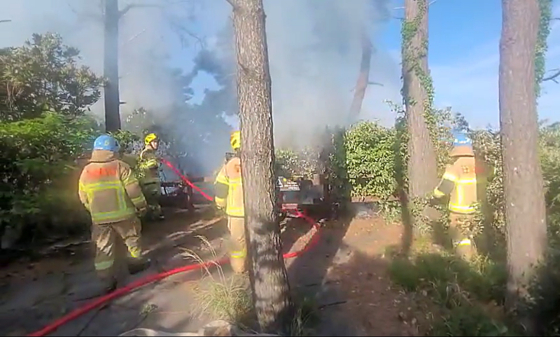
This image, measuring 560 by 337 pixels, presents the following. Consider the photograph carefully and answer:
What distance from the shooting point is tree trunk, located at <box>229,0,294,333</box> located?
363 centimetres

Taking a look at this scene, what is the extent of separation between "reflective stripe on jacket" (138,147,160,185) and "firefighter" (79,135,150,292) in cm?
311

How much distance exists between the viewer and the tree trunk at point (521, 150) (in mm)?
3721

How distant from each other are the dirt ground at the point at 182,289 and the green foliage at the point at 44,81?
10.5 ft

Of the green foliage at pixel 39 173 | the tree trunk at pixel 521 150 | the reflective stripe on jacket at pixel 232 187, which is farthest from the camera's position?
the green foliage at pixel 39 173

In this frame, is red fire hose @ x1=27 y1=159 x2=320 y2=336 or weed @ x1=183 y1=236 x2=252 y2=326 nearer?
red fire hose @ x1=27 y1=159 x2=320 y2=336

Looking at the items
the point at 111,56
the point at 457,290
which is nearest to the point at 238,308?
the point at 457,290

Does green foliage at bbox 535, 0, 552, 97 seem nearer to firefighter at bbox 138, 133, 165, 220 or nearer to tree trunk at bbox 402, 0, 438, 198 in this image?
tree trunk at bbox 402, 0, 438, 198

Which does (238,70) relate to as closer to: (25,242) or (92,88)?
(25,242)

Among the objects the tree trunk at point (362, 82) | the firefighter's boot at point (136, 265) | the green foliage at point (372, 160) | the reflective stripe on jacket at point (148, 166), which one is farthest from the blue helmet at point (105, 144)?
the tree trunk at point (362, 82)

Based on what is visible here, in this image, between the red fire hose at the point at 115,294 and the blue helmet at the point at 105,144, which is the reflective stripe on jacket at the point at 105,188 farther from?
the red fire hose at the point at 115,294

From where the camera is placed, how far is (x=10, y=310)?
14.1 feet

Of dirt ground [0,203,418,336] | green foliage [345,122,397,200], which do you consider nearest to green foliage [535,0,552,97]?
green foliage [345,122,397,200]

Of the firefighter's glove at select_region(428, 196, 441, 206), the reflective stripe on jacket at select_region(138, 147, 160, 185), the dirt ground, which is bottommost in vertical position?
the dirt ground

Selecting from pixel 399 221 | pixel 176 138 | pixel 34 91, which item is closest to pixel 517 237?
pixel 399 221
